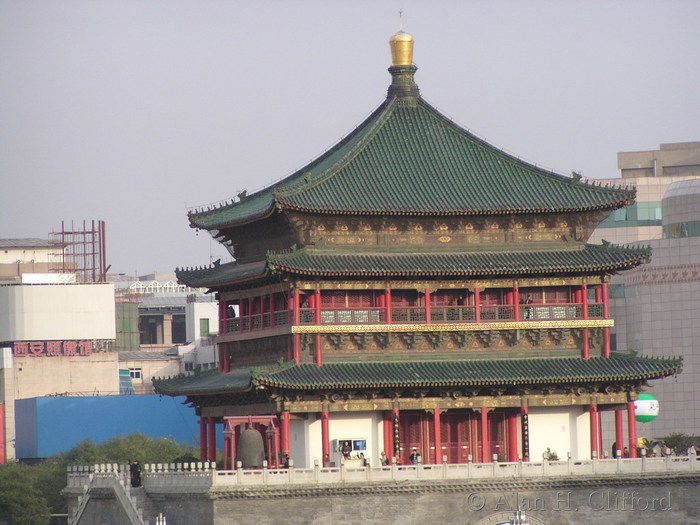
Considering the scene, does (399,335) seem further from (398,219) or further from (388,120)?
(388,120)

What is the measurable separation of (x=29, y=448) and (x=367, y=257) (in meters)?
93.4

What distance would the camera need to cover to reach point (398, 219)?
8825 centimetres

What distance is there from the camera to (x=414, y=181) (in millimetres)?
90375

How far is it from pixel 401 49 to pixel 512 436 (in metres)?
22.2

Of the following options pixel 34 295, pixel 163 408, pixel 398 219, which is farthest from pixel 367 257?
pixel 34 295

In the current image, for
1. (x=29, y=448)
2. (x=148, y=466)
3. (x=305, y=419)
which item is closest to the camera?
(x=305, y=419)

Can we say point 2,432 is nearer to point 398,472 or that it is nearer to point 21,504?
point 21,504

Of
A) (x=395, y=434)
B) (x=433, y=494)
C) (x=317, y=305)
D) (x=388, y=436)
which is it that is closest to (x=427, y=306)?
(x=317, y=305)

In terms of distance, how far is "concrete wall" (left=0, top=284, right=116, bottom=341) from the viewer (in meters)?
188

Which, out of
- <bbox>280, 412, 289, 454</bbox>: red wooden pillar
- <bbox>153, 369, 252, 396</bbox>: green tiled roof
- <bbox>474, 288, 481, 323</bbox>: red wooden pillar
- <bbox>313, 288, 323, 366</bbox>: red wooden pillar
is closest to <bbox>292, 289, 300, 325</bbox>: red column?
<bbox>313, 288, 323, 366</bbox>: red wooden pillar

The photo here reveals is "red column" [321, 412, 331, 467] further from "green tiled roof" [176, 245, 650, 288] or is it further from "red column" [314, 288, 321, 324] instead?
"green tiled roof" [176, 245, 650, 288]

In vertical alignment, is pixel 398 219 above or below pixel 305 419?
above

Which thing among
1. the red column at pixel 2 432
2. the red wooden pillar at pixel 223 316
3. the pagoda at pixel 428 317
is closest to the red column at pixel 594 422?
the pagoda at pixel 428 317

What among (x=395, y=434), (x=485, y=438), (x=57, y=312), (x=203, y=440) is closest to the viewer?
(x=395, y=434)
